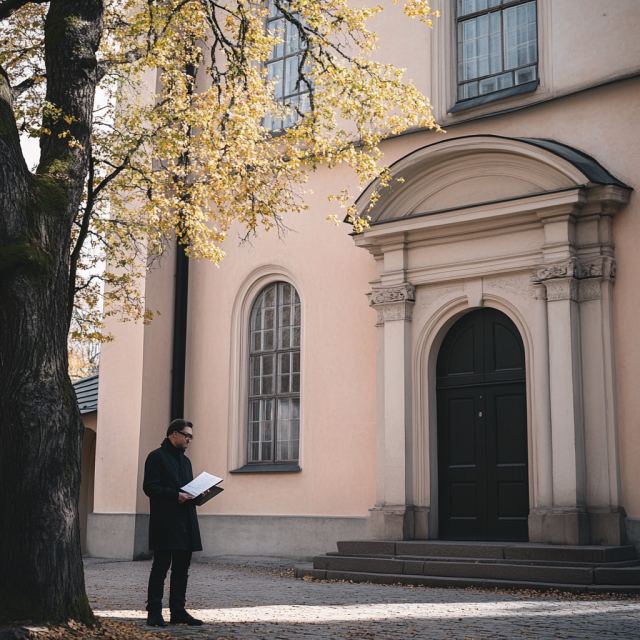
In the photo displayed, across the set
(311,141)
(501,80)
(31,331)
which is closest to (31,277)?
(31,331)

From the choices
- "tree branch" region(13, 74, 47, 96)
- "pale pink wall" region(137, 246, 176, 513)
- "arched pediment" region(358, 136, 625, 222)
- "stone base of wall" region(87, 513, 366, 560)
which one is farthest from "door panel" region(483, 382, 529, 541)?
"tree branch" region(13, 74, 47, 96)

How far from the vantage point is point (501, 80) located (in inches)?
527

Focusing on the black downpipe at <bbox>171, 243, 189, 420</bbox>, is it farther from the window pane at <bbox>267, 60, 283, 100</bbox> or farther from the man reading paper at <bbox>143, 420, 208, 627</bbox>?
the man reading paper at <bbox>143, 420, 208, 627</bbox>

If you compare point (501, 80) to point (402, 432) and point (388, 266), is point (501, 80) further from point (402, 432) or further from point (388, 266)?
point (402, 432)

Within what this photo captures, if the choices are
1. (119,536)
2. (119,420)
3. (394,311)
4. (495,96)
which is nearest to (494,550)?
(394,311)

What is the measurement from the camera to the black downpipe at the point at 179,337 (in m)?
16.0

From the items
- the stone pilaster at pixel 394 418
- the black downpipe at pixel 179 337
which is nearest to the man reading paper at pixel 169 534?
the stone pilaster at pixel 394 418

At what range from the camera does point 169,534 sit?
7.23 m

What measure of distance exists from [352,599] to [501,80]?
7.94 m

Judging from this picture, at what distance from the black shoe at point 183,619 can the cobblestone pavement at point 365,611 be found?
0.11 m

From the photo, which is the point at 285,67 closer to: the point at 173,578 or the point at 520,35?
the point at 520,35

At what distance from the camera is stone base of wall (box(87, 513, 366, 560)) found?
1375 cm

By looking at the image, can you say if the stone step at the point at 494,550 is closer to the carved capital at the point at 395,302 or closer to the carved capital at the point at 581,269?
the carved capital at the point at 395,302

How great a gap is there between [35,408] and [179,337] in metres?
9.37
